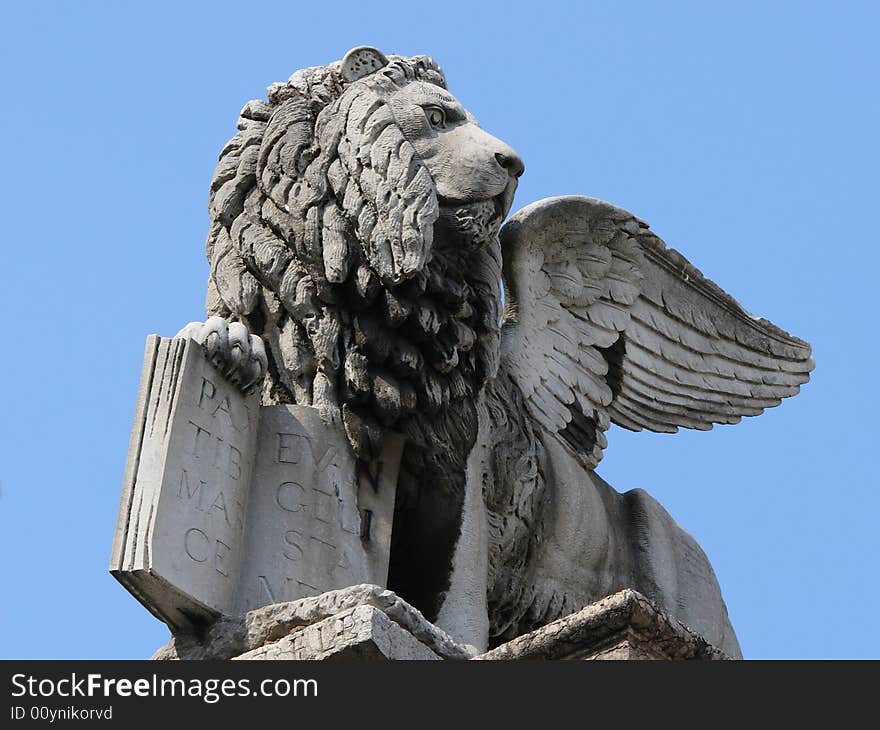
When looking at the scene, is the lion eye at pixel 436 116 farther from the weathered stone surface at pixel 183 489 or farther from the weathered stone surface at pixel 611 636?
the weathered stone surface at pixel 611 636

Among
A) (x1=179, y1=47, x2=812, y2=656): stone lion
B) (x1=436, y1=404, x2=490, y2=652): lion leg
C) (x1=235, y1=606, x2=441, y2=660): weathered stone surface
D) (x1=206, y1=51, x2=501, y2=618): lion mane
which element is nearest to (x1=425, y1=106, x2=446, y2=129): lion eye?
(x1=179, y1=47, x2=812, y2=656): stone lion

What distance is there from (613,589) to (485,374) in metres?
1.22

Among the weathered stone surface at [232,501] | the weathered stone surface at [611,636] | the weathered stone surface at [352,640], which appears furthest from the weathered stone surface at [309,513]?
the weathered stone surface at [611,636]

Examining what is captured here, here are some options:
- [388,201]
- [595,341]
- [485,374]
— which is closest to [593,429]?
[595,341]

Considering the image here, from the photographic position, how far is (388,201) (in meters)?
9.03

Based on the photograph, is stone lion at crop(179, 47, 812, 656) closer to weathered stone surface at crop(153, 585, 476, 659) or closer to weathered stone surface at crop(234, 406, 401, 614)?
weathered stone surface at crop(234, 406, 401, 614)

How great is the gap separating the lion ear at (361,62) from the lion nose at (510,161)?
1.88 feet

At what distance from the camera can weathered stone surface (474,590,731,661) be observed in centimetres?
748

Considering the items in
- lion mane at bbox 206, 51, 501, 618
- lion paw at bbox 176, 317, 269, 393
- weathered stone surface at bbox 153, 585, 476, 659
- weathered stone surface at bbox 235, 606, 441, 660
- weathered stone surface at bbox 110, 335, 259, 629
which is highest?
lion mane at bbox 206, 51, 501, 618

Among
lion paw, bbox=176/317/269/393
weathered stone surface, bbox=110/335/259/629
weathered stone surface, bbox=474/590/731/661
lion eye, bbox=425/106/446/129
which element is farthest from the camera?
lion eye, bbox=425/106/446/129

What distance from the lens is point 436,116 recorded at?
9.39 m

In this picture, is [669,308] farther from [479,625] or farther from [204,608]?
[204,608]

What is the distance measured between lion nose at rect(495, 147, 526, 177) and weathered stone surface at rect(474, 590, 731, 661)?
7.57 feet

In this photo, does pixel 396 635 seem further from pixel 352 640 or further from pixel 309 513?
pixel 309 513
